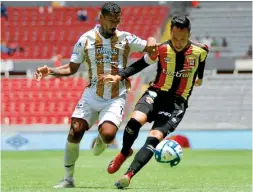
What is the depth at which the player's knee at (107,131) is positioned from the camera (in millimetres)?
8750

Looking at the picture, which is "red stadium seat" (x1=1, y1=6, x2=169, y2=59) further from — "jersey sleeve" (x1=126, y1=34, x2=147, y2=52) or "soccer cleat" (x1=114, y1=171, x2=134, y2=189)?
"soccer cleat" (x1=114, y1=171, x2=134, y2=189)

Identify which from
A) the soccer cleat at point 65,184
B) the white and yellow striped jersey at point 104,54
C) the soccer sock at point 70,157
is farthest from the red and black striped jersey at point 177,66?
the soccer cleat at point 65,184

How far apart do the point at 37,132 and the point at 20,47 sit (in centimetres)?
1045

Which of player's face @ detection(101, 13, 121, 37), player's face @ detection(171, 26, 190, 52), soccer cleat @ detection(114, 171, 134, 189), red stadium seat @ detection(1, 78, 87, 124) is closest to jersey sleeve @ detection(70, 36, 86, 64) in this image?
player's face @ detection(101, 13, 121, 37)

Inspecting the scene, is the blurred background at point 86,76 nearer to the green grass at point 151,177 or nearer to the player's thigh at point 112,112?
the green grass at point 151,177

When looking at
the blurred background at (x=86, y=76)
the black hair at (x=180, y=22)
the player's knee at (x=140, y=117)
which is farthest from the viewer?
the blurred background at (x=86, y=76)

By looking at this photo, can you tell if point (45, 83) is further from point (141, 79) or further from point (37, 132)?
point (37, 132)

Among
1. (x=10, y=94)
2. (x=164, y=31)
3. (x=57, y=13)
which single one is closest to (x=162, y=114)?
(x=10, y=94)

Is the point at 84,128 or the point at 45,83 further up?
the point at 84,128

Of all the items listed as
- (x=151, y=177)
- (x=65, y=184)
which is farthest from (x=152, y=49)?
(x=151, y=177)

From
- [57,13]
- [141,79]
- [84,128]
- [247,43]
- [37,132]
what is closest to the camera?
[84,128]

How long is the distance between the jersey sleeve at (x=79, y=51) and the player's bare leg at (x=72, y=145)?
2.33 ft

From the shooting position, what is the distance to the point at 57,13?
3306 centimetres

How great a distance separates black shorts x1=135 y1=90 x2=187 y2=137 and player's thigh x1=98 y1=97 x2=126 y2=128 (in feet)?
0.74
